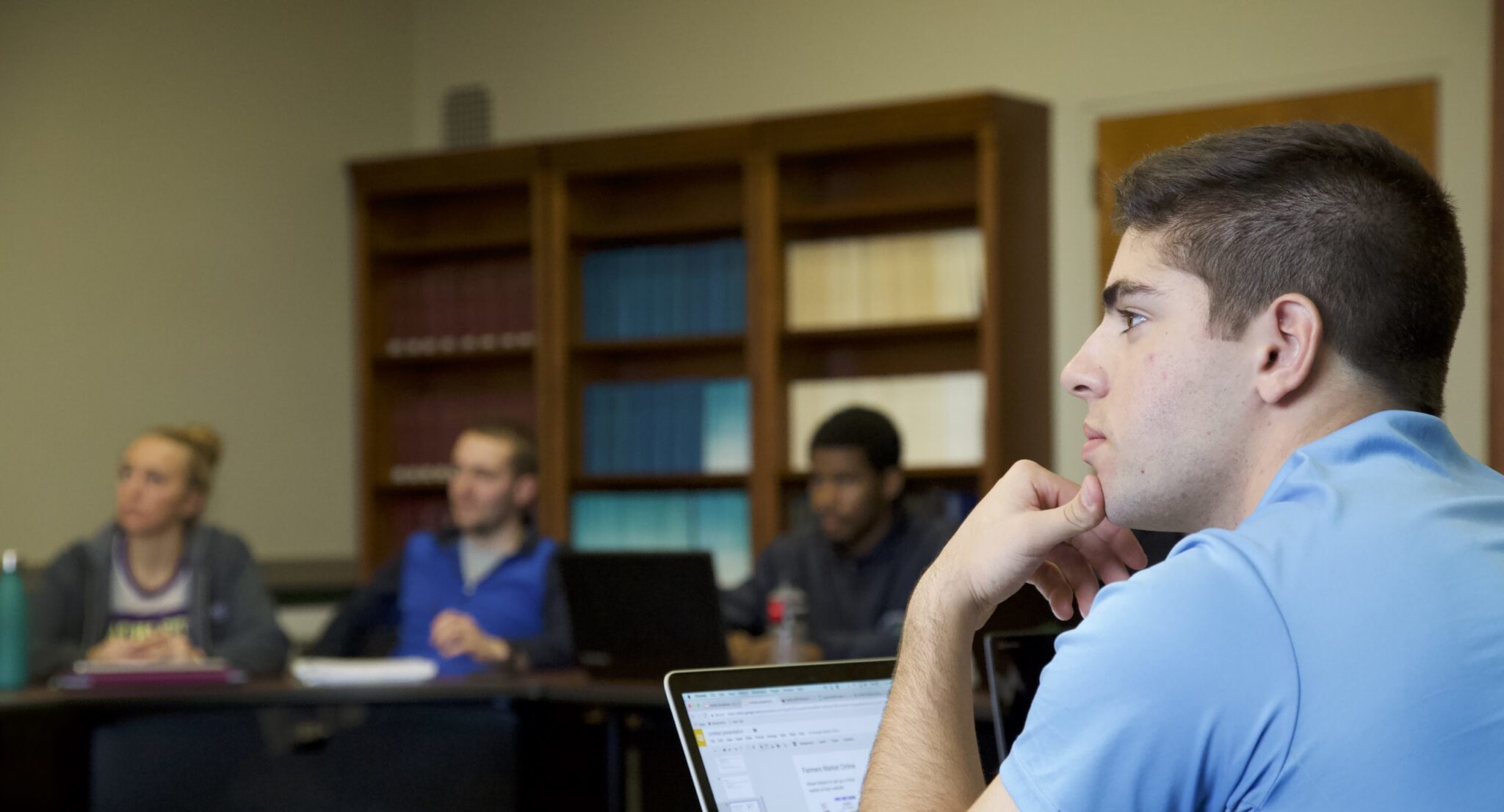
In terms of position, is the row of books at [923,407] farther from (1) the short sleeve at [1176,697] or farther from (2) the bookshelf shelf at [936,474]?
(1) the short sleeve at [1176,697]

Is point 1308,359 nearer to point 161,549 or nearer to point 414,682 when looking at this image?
point 414,682

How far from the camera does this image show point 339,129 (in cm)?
575

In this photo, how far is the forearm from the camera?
1046 mm

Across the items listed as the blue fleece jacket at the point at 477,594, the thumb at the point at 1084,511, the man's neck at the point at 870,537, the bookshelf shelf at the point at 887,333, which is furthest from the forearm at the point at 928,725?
the bookshelf shelf at the point at 887,333

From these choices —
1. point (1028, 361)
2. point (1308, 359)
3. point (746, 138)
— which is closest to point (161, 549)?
point (746, 138)

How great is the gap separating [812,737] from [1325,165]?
0.63 meters

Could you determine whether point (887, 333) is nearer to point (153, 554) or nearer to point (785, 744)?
point (153, 554)

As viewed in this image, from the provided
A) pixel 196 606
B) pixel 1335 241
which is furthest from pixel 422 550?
pixel 1335 241

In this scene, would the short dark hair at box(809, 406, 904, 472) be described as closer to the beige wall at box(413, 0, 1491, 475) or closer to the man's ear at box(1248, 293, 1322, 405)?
the beige wall at box(413, 0, 1491, 475)

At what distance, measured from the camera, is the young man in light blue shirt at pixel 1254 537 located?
32.8 inches

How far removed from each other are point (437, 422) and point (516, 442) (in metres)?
1.83

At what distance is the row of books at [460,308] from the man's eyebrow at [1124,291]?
14.6 ft

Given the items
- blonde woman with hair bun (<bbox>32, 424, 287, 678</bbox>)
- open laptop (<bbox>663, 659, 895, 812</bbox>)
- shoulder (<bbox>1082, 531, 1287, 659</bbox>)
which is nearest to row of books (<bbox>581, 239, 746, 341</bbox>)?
blonde woman with hair bun (<bbox>32, 424, 287, 678</bbox>)

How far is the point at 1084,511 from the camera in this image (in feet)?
3.49
